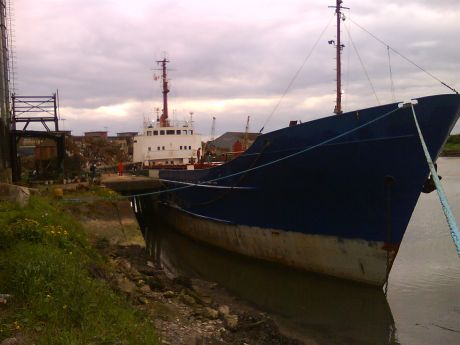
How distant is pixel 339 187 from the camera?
10344 millimetres

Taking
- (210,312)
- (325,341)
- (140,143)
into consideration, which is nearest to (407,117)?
(325,341)

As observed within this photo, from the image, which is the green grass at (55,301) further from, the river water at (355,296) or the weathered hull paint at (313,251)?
the weathered hull paint at (313,251)

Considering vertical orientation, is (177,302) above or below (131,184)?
below

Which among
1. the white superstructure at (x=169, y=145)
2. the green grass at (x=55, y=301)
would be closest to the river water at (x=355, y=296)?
A: the green grass at (x=55, y=301)

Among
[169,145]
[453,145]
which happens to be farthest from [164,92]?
[453,145]

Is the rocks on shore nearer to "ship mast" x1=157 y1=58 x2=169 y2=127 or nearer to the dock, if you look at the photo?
the dock

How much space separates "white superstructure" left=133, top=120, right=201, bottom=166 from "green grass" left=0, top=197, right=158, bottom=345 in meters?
16.9

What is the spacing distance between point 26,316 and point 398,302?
7461mm

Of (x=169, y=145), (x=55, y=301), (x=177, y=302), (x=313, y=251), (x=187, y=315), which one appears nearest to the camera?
(x=55, y=301)

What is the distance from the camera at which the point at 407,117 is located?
9.20 meters

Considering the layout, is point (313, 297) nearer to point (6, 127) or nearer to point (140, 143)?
point (6, 127)

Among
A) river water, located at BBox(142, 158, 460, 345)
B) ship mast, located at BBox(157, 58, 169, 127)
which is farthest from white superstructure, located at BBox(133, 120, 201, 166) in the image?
river water, located at BBox(142, 158, 460, 345)

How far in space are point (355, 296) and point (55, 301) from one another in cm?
673

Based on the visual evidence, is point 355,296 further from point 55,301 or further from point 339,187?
point 55,301
